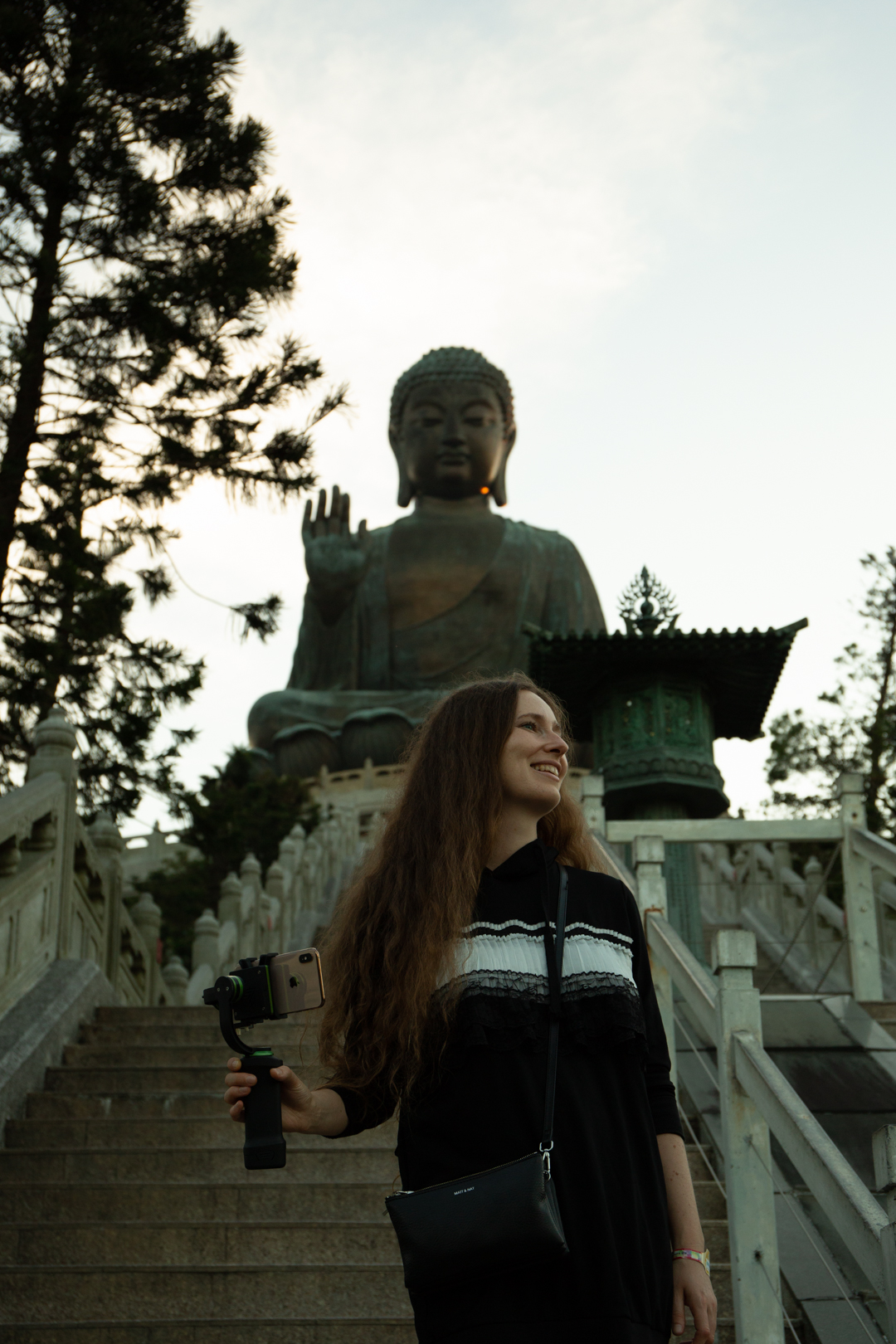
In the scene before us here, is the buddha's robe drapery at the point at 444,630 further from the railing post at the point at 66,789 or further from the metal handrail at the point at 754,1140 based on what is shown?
the metal handrail at the point at 754,1140

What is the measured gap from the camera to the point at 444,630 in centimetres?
1886

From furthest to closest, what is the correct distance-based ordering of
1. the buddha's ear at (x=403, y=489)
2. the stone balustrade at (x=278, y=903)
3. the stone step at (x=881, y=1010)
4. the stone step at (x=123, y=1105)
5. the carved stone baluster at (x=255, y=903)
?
1. the buddha's ear at (x=403, y=489)
2. the carved stone baluster at (x=255, y=903)
3. the stone balustrade at (x=278, y=903)
4. the stone step at (x=881, y=1010)
5. the stone step at (x=123, y=1105)

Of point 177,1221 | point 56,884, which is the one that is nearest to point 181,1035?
point 56,884

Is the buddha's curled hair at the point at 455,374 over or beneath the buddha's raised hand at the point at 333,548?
over

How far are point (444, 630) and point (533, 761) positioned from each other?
53.9ft

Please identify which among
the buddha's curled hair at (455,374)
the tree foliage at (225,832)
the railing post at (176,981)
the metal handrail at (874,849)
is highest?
the buddha's curled hair at (455,374)

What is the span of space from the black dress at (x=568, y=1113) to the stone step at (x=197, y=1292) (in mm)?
1811

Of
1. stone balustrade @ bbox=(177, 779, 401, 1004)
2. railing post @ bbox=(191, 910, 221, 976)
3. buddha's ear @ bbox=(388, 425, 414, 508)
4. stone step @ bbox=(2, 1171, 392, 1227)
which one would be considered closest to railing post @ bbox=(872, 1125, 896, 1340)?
stone step @ bbox=(2, 1171, 392, 1227)

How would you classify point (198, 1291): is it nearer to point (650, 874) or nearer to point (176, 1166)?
point (176, 1166)

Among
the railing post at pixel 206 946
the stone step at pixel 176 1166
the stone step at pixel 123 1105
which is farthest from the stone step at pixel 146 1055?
the railing post at pixel 206 946

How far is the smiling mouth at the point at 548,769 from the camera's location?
2445 millimetres

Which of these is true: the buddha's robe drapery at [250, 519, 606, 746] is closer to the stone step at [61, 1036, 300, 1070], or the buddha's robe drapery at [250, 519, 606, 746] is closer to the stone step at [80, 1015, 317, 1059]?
the stone step at [80, 1015, 317, 1059]

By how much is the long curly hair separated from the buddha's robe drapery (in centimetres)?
1579

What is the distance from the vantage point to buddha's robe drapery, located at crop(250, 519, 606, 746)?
18641mm
